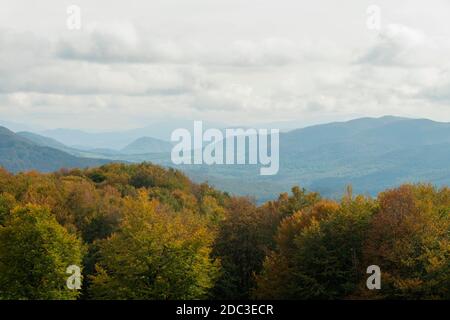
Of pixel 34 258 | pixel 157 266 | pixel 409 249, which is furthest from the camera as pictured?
pixel 34 258

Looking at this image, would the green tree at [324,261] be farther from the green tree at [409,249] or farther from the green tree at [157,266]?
the green tree at [157,266]

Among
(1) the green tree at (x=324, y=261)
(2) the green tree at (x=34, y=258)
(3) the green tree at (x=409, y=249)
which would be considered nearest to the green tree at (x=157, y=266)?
(2) the green tree at (x=34, y=258)

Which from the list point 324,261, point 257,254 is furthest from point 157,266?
point 257,254

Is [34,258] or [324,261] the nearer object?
[324,261]

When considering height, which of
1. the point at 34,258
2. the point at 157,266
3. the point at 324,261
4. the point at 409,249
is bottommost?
the point at 157,266

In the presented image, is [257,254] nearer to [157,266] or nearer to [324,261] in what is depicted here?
[324,261]

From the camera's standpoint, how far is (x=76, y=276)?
5403cm

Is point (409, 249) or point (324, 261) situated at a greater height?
point (409, 249)

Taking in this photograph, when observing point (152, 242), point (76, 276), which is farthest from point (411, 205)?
point (76, 276)

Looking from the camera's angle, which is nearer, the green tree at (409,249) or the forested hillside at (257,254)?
the green tree at (409,249)

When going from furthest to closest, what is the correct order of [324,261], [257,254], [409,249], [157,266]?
[257,254] < [324,261] < [157,266] < [409,249]
